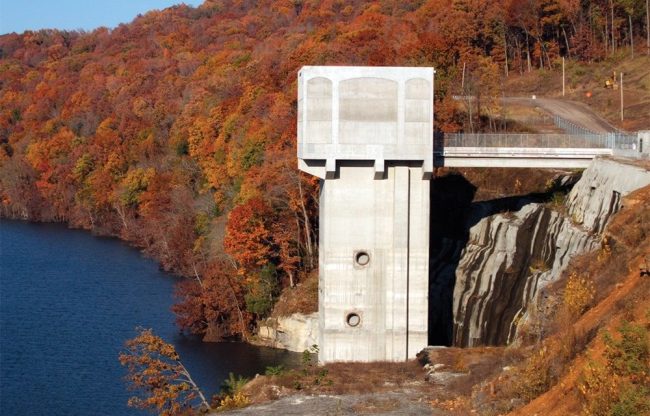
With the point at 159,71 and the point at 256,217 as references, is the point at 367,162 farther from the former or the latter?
the point at 159,71

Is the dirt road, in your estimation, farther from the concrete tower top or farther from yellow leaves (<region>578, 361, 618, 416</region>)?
yellow leaves (<region>578, 361, 618, 416</region>)

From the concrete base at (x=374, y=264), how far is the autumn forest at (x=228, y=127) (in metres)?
12.5

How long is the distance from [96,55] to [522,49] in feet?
339

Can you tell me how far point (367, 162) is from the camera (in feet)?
122

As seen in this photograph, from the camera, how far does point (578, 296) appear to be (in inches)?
1021

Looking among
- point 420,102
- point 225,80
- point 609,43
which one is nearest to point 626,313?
point 420,102

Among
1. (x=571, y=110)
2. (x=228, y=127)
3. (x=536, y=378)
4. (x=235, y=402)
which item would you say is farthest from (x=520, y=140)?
(x=228, y=127)

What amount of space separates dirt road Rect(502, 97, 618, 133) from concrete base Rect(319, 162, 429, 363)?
60.3 ft

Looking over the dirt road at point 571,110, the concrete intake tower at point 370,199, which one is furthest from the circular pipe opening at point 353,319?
the dirt road at point 571,110

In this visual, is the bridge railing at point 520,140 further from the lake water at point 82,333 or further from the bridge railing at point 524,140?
the lake water at point 82,333

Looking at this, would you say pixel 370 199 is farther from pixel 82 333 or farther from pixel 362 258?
pixel 82 333

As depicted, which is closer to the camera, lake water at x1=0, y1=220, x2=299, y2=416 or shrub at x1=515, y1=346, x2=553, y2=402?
shrub at x1=515, y1=346, x2=553, y2=402

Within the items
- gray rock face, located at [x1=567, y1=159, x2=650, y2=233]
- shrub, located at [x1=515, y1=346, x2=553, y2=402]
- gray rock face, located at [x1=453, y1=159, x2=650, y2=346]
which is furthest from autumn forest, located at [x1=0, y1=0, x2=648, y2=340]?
shrub, located at [x1=515, y1=346, x2=553, y2=402]

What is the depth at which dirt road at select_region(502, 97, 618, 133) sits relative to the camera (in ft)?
177
